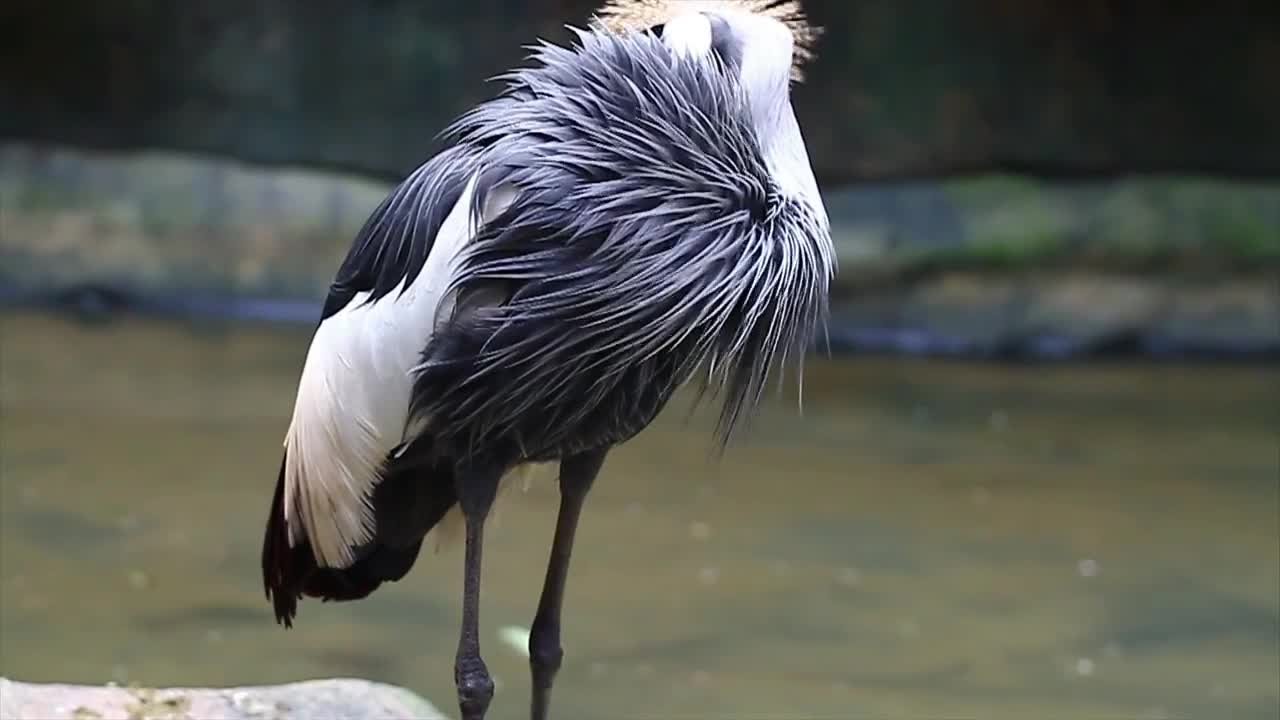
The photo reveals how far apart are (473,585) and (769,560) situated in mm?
1655

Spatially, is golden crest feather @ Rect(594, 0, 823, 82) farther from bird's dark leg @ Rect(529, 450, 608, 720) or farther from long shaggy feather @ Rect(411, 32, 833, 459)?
bird's dark leg @ Rect(529, 450, 608, 720)

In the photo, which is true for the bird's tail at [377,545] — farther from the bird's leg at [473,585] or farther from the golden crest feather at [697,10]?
the golden crest feather at [697,10]

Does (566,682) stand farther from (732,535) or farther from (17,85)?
(17,85)

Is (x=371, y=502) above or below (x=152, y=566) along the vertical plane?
above

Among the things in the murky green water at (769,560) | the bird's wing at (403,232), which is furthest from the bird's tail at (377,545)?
the murky green water at (769,560)

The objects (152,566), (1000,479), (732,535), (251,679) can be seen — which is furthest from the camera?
(1000,479)

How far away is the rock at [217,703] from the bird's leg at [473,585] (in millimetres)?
227

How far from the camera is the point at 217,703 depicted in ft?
7.32

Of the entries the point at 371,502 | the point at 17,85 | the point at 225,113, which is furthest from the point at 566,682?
the point at 17,85

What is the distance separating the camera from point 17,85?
6.41 meters

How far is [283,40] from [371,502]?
446 centimetres

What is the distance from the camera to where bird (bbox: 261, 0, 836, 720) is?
1.83 metres

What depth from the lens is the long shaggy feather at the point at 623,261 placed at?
182 centimetres

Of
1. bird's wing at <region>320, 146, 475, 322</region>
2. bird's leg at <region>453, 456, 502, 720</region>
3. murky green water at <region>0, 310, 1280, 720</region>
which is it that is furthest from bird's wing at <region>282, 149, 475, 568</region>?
murky green water at <region>0, 310, 1280, 720</region>
